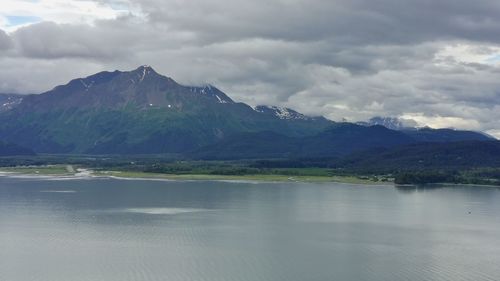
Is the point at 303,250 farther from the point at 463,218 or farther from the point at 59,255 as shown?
the point at 463,218

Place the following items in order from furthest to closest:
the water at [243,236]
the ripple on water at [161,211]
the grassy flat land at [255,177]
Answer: the grassy flat land at [255,177] < the ripple on water at [161,211] < the water at [243,236]

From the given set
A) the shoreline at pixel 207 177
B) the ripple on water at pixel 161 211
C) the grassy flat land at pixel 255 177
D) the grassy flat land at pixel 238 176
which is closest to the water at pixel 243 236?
the ripple on water at pixel 161 211

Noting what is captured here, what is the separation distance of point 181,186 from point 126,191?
1518 centimetres

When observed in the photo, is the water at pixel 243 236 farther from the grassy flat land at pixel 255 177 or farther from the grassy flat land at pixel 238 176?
→ the grassy flat land at pixel 238 176

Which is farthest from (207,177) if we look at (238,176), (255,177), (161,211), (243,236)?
(243,236)

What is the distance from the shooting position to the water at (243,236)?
5012cm

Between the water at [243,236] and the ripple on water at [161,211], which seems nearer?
the water at [243,236]

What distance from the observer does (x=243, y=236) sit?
6538 centimetres

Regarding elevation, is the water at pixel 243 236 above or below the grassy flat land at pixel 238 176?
below

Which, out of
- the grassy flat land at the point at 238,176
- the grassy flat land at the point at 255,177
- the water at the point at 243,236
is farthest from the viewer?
the grassy flat land at the point at 238,176

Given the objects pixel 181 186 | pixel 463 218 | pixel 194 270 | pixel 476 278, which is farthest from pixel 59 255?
pixel 181 186

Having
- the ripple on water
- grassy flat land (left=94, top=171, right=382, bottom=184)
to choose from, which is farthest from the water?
grassy flat land (left=94, top=171, right=382, bottom=184)

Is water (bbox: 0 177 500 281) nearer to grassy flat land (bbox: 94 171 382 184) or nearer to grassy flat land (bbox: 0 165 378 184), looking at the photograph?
grassy flat land (bbox: 94 171 382 184)

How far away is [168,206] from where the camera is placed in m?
89.3
